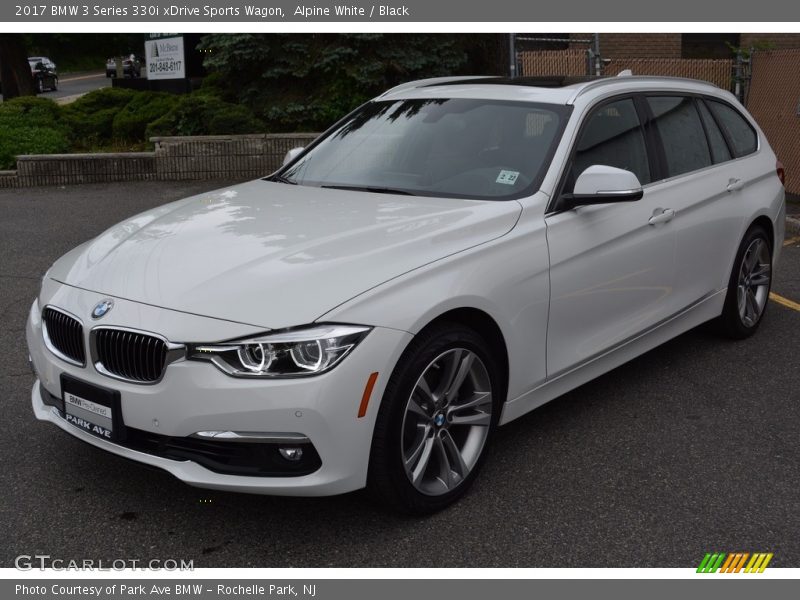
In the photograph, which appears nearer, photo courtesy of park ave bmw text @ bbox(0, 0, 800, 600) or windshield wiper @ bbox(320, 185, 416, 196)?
photo courtesy of park ave bmw text @ bbox(0, 0, 800, 600)

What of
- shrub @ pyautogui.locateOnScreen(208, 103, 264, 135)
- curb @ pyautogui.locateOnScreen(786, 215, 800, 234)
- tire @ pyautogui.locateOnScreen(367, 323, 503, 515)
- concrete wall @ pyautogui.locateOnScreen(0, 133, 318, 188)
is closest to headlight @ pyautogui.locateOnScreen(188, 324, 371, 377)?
tire @ pyautogui.locateOnScreen(367, 323, 503, 515)

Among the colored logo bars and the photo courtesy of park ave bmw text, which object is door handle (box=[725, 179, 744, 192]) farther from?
the colored logo bars

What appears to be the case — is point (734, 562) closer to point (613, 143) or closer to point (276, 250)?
point (276, 250)

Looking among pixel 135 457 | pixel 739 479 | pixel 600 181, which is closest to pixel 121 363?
pixel 135 457

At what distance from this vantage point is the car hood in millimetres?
3605

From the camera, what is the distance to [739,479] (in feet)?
14.4

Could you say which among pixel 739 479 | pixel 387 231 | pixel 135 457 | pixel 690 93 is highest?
pixel 690 93

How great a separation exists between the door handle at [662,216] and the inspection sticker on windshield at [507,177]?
89cm

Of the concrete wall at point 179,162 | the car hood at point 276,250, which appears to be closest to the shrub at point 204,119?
the concrete wall at point 179,162

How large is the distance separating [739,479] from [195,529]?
244 cm

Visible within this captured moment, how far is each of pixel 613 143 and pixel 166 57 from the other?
13.5 m

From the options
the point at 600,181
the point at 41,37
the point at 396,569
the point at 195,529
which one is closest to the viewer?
the point at 396,569

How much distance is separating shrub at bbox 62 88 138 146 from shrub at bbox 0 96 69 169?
9.0 inches

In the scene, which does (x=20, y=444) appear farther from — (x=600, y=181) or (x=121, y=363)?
(x=600, y=181)
